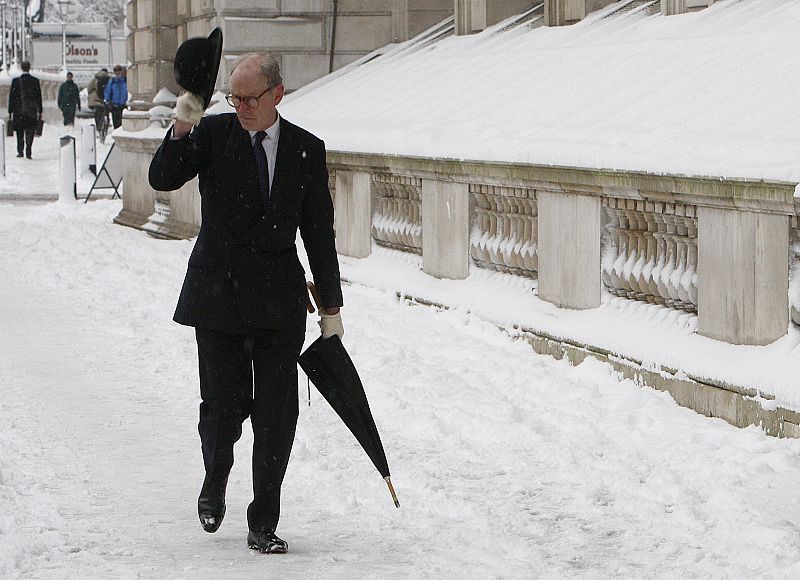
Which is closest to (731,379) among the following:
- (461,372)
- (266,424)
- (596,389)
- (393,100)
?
(596,389)

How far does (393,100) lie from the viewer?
15297 mm

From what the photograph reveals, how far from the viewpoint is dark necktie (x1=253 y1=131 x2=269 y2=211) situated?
18.5 feet

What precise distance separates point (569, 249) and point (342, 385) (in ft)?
13.4

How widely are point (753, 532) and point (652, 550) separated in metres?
0.39

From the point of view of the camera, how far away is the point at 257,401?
5.77 m

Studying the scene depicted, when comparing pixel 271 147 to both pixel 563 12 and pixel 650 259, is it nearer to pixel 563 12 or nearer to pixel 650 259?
pixel 650 259

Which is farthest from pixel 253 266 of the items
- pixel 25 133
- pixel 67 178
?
pixel 25 133

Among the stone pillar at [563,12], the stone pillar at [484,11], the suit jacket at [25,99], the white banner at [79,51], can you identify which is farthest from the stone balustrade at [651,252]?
the white banner at [79,51]

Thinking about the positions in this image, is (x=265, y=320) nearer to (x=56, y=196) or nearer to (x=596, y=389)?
(x=596, y=389)

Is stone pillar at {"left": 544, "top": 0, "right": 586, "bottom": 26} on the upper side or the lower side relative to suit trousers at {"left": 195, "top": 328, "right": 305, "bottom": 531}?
upper

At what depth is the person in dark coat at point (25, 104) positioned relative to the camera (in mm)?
33281

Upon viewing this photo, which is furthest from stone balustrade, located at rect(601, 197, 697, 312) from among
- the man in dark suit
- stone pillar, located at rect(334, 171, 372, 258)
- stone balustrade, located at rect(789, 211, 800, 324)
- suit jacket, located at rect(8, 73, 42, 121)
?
suit jacket, located at rect(8, 73, 42, 121)

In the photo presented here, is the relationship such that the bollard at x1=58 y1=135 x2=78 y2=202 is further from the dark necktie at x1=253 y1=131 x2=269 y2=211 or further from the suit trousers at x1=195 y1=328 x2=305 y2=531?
the dark necktie at x1=253 y1=131 x2=269 y2=211

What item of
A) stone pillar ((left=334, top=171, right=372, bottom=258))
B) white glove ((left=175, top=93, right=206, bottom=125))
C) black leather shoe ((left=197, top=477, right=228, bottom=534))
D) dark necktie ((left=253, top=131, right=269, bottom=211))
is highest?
white glove ((left=175, top=93, right=206, bottom=125))
